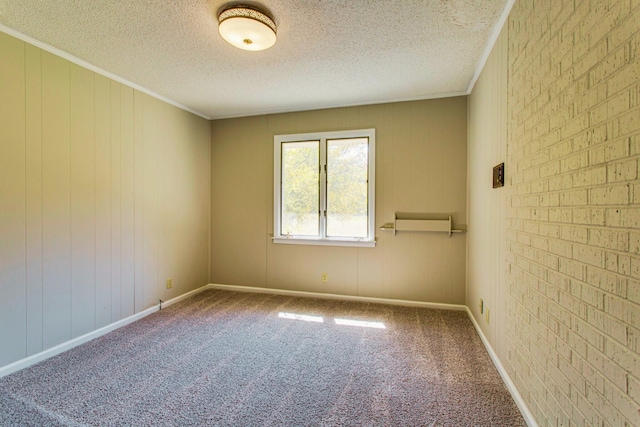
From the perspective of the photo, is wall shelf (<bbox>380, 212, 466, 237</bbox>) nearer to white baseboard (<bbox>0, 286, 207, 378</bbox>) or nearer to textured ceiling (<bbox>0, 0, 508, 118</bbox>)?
textured ceiling (<bbox>0, 0, 508, 118</bbox>)

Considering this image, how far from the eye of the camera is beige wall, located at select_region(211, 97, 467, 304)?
3.45m

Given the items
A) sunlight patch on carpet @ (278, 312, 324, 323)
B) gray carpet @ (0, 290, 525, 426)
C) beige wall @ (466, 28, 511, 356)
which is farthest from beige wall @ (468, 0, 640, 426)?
sunlight patch on carpet @ (278, 312, 324, 323)

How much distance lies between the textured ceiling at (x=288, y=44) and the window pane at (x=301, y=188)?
760mm

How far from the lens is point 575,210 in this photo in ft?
4.02

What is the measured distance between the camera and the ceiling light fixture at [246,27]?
1.89 m

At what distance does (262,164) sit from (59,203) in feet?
7.36

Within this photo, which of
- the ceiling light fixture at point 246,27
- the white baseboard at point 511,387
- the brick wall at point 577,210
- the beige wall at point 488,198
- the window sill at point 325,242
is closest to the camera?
the brick wall at point 577,210

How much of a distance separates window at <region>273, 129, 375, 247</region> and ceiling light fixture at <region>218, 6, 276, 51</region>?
1.82 metres

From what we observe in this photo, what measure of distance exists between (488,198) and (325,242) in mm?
2006

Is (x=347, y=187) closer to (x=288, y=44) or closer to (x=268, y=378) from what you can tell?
(x=288, y=44)

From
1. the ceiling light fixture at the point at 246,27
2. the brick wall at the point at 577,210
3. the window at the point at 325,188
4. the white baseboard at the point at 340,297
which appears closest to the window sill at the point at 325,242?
the window at the point at 325,188

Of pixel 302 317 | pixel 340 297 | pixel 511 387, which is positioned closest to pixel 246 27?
pixel 302 317

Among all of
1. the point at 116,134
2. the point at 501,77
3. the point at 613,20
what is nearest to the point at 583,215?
the point at 613,20

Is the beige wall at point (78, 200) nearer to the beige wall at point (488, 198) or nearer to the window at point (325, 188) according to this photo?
the window at point (325, 188)
